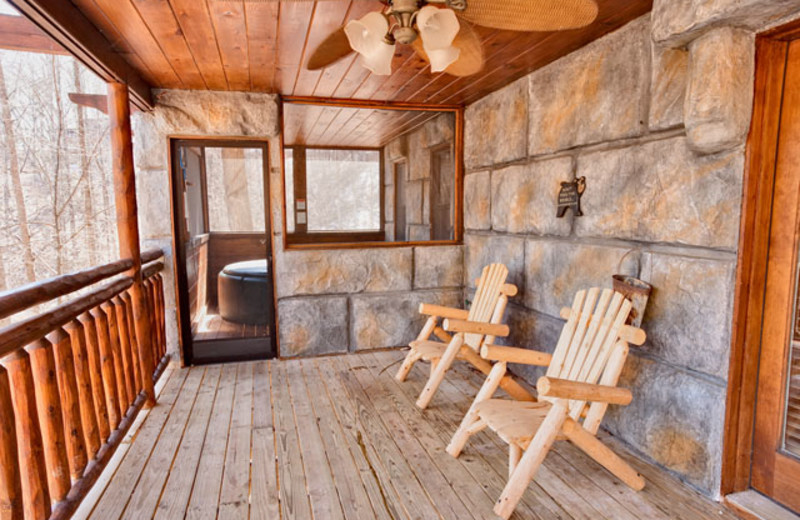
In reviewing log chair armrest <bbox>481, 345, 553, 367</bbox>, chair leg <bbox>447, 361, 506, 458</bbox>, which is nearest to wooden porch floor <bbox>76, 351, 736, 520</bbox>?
chair leg <bbox>447, 361, 506, 458</bbox>

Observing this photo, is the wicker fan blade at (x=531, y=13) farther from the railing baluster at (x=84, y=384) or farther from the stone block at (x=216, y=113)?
the stone block at (x=216, y=113)

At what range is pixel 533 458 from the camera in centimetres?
170

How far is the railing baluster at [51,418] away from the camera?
1.59 m

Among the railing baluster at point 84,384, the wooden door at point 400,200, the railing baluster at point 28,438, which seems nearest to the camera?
the railing baluster at point 28,438

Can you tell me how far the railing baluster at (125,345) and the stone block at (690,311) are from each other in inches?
108

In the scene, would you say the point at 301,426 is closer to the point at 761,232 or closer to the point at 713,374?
the point at 713,374

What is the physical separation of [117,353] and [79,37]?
60.8 inches

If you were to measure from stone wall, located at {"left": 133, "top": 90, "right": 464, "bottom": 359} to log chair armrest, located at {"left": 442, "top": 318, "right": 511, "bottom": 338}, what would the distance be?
4.19 ft

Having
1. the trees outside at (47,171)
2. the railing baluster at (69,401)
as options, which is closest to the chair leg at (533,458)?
the railing baluster at (69,401)

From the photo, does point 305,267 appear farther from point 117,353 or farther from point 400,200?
point 400,200

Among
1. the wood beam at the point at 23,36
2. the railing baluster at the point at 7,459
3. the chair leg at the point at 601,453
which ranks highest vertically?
the wood beam at the point at 23,36

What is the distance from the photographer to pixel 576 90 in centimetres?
253

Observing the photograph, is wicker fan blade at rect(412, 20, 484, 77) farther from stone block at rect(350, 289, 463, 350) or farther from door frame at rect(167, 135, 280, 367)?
stone block at rect(350, 289, 463, 350)

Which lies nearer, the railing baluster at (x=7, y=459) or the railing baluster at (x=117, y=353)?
the railing baluster at (x=7, y=459)
